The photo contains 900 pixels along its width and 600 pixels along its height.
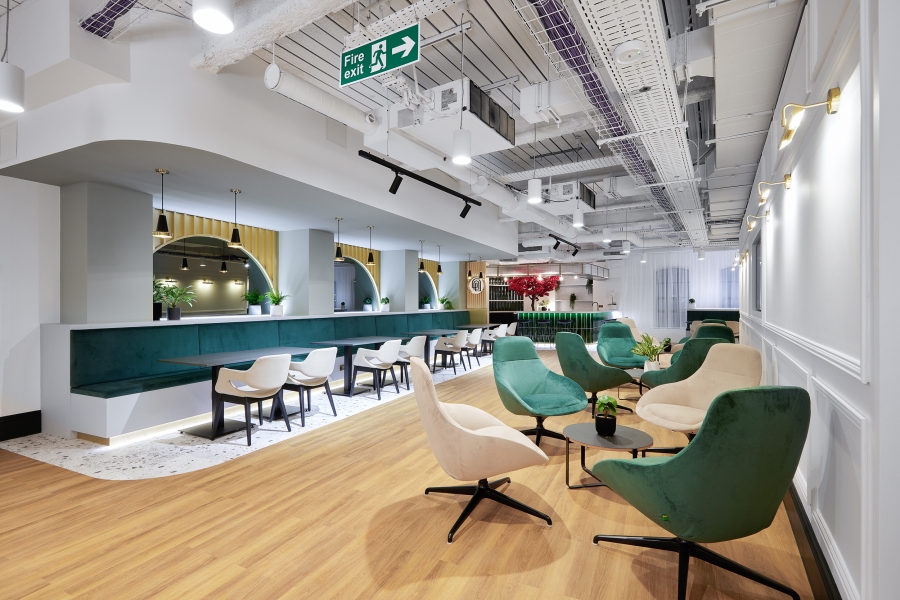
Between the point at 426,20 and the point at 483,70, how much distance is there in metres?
1.09

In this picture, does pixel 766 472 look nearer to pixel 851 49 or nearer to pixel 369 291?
pixel 851 49

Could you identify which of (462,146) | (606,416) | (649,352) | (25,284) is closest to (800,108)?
(606,416)

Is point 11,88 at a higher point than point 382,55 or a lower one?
lower

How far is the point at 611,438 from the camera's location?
294cm

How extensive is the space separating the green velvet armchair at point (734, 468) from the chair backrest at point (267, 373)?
3569 millimetres

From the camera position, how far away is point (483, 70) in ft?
16.3

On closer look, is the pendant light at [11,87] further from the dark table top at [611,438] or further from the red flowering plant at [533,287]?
the red flowering plant at [533,287]

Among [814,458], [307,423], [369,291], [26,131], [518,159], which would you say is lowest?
[307,423]

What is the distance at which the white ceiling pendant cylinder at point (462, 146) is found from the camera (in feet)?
14.4

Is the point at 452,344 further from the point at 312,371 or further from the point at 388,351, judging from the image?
the point at 312,371

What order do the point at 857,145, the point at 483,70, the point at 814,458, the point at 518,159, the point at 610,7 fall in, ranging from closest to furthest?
the point at 857,145, the point at 814,458, the point at 610,7, the point at 483,70, the point at 518,159

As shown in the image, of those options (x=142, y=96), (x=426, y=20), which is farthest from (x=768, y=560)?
(x=142, y=96)

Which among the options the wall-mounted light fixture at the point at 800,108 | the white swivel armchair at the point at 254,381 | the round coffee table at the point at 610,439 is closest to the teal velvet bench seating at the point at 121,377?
the white swivel armchair at the point at 254,381

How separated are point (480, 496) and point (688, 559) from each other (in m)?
1.24
